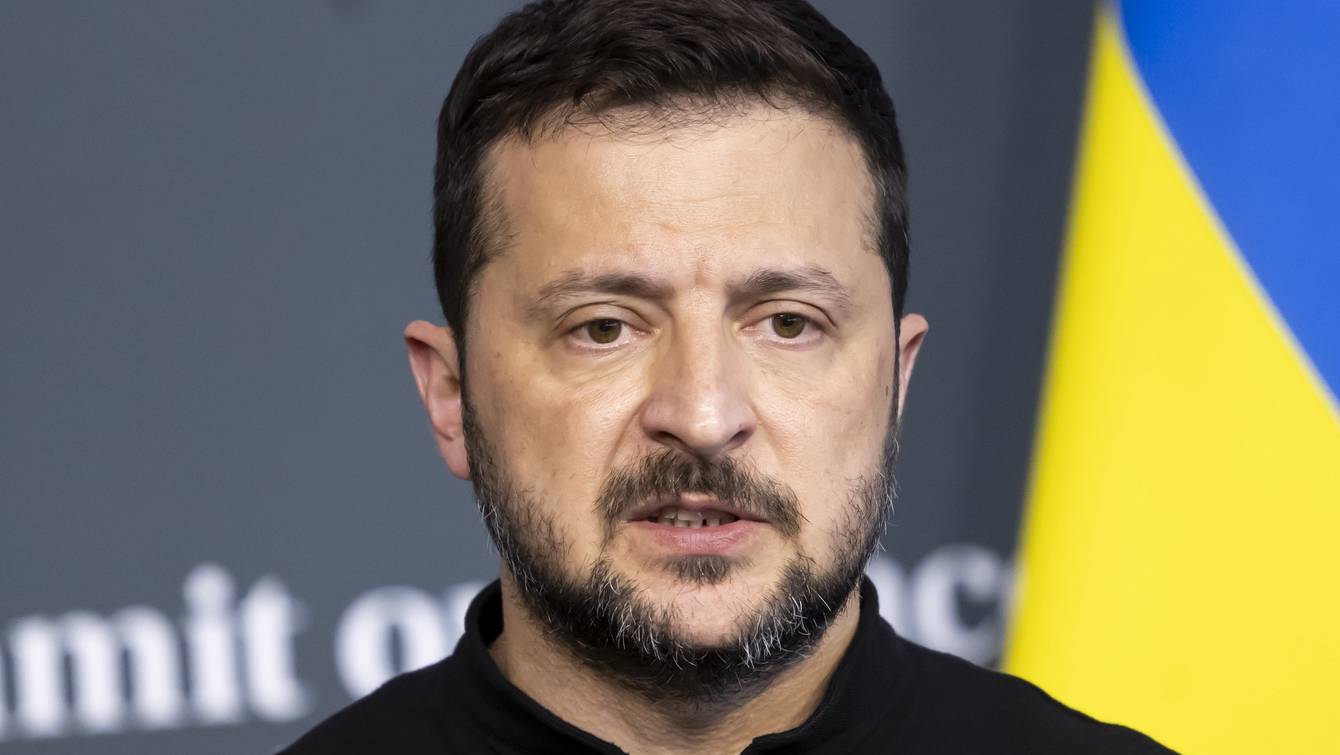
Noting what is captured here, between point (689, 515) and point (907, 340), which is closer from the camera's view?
point (689, 515)

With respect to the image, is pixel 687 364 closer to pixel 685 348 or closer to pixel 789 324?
pixel 685 348

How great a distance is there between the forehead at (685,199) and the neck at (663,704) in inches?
12.7

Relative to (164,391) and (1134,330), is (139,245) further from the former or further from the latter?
(1134,330)

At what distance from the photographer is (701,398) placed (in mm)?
1255

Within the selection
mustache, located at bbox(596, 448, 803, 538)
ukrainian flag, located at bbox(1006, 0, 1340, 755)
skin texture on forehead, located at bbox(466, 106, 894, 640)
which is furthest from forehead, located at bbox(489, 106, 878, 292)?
ukrainian flag, located at bbox(1006, 0, 1340, 755)

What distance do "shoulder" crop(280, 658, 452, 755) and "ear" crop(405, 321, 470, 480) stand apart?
19 centimetres

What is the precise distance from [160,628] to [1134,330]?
128cm

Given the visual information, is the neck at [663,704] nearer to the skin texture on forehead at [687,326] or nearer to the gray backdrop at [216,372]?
the skin texture on forehead at [687,326]

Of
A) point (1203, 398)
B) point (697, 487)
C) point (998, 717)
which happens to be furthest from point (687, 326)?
point (1203, 398)

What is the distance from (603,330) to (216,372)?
93 cm

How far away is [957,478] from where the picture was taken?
7.55 ft

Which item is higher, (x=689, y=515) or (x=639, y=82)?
(x=639, y=82)

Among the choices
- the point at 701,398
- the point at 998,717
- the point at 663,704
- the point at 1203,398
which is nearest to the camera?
the point at 701,398

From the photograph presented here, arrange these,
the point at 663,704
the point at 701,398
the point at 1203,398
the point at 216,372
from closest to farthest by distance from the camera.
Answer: the point at 701,398, the point at 663,704, the point at 1203,398, the point at 216,372
